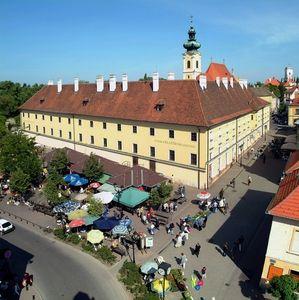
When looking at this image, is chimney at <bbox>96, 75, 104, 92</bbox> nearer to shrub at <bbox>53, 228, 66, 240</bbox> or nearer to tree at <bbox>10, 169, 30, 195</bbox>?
tree at <bbox>10, 169, 30, 195</bbox>

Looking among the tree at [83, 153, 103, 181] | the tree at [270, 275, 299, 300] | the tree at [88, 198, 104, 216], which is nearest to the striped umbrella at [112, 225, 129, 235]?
the tree at [88, 198, 104, 216]

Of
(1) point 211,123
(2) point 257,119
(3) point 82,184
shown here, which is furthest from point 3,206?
(2) point 257,119

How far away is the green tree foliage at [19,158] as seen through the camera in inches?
1475

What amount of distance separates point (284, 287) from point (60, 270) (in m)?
13.9

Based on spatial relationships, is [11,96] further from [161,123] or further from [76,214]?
[76,214]

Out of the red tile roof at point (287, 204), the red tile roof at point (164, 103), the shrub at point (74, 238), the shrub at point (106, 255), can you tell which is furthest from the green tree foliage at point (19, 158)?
the red tile roof at point (287, 204)

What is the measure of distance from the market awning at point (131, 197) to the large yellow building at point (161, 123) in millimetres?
7761

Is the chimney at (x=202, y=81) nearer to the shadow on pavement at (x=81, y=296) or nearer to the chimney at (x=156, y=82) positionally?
the chimney at (x=156, y=82)

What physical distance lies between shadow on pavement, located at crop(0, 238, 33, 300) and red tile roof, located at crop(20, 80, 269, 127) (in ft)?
67.3

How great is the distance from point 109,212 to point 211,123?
14.2 m

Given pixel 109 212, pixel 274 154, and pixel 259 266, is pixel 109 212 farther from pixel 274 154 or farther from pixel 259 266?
pixel 274 154

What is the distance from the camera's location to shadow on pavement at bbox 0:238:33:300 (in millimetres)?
20625

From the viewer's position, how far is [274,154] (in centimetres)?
5141

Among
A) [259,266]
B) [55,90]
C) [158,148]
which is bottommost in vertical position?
[259,266]
